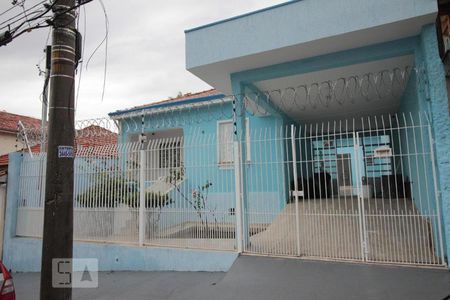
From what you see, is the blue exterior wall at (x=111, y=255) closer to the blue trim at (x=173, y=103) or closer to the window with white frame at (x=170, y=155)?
the window with white frame at (x=170, y=155)

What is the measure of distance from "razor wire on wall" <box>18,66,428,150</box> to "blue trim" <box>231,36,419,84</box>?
41 centimetres

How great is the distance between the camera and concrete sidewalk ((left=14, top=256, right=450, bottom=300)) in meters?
4.11

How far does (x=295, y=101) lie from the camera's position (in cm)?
880

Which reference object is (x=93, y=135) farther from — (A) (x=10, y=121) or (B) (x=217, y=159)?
(A) (x=10, y=121)

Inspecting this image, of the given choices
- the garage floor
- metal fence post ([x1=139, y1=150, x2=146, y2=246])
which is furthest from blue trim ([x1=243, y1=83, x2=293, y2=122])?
the garage floor

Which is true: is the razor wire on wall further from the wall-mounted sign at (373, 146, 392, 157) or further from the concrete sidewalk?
the concrete sidewalk

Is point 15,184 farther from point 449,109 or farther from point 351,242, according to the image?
point 449,109

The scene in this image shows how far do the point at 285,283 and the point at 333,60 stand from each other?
3875mm

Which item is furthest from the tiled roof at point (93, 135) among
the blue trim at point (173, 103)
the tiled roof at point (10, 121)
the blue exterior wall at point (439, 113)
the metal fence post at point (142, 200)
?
the tiled roof at point (10, 121)

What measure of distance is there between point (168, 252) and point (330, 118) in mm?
7157

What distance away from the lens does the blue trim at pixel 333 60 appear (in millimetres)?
5348

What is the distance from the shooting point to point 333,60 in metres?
5.76

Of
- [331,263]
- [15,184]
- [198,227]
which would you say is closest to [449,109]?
[331,263]

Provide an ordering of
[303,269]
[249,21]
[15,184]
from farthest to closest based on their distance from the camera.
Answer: [15,184] → [249,21] → [303,269]
